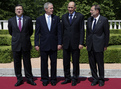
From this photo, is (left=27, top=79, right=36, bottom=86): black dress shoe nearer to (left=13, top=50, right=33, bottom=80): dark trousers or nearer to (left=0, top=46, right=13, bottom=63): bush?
(left=13, top=50, right=33, bottom=80): dark trousers

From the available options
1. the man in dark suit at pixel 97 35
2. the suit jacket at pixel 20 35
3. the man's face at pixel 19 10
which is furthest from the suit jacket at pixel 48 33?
the man in dark suit at pixel 97 35

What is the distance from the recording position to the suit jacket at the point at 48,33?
18.9 feet

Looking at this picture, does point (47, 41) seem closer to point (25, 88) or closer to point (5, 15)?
point (25, 88)

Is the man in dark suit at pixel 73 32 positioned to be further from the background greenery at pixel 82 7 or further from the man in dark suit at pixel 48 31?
the background greenery at pixel 82 7

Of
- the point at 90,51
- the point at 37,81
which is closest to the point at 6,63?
the point at 37,81

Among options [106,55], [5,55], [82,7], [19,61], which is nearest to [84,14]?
[82,7]

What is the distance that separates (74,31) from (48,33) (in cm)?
72

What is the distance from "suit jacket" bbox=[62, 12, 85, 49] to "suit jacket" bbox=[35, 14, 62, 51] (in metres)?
0.20

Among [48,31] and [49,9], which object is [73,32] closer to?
[48,31]

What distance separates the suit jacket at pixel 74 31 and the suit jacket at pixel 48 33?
0.20 m

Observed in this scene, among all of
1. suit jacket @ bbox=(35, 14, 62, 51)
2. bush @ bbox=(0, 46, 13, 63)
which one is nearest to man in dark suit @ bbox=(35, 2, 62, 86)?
suit jacket @ bbox=(35, 14, 62, 51)

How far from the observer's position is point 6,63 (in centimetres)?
916

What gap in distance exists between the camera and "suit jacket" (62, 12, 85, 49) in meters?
5.77

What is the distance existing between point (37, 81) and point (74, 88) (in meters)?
1.29
